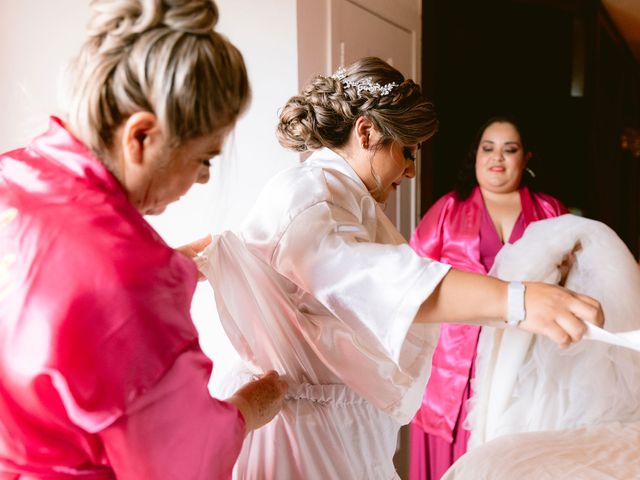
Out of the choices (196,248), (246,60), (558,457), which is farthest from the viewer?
(246,60)

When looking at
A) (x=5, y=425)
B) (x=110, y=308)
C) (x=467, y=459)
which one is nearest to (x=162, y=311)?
(x=110, y=308)

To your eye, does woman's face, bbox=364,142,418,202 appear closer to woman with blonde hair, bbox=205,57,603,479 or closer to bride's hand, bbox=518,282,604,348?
woman with blonde hair, bbox=205,57,603,479

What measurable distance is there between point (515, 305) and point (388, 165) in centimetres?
42

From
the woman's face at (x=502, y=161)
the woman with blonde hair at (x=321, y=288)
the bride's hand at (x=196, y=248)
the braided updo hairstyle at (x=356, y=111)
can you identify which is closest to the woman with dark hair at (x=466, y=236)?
the woman's face at (x=502, y=161)

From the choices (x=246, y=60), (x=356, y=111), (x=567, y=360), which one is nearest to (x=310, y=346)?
(x=356, y=111)

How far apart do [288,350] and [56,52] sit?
1320 mm

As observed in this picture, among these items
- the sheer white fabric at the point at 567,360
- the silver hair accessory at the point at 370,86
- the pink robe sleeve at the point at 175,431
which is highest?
the silver hair accessory at the point at 370,86

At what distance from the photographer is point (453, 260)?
2223mm

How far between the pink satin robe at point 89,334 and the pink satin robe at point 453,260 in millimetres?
1581

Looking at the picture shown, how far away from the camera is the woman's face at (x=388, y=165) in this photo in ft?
3.67

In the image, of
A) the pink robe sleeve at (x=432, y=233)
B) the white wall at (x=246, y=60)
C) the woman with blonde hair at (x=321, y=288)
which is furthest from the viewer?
the pink robe sleeve at (x=432, y=233)

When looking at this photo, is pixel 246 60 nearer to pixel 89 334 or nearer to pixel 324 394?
pixel 324 394

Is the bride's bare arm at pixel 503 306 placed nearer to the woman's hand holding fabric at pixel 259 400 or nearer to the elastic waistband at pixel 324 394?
the woman's hand holding fabric at pixel 259 400

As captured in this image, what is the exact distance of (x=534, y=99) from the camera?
3727mm
